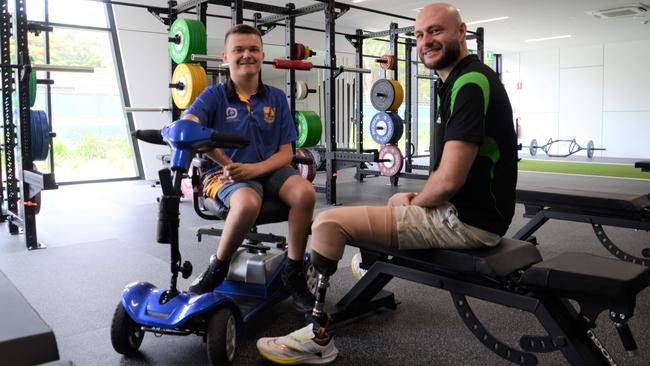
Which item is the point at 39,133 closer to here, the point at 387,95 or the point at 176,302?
the point at 176,302

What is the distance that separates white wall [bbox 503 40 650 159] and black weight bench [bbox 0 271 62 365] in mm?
13313

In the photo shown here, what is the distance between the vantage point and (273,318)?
86.8 inches

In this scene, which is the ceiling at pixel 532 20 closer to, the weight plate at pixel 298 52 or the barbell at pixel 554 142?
the barbell at pixel 554 142

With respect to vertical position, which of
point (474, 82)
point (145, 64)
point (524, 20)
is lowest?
point (474, 82)

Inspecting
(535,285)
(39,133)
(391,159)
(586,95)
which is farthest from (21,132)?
(586,95)

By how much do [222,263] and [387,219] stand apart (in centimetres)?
63

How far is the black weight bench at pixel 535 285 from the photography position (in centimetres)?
133

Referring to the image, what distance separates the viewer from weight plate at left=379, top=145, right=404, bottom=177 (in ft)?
20.1

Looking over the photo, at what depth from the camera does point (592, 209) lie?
280 centimetres

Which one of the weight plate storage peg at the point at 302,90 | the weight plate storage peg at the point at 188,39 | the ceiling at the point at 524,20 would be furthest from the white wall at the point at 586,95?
the weight plate storage peg at the point at 188,39

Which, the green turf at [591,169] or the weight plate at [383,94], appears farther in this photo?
the green turf at [591,169]

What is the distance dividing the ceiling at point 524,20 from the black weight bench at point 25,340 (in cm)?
674

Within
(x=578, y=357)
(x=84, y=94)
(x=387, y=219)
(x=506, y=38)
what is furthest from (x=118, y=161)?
(x=506, y=38)

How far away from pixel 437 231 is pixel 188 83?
3058 mm
